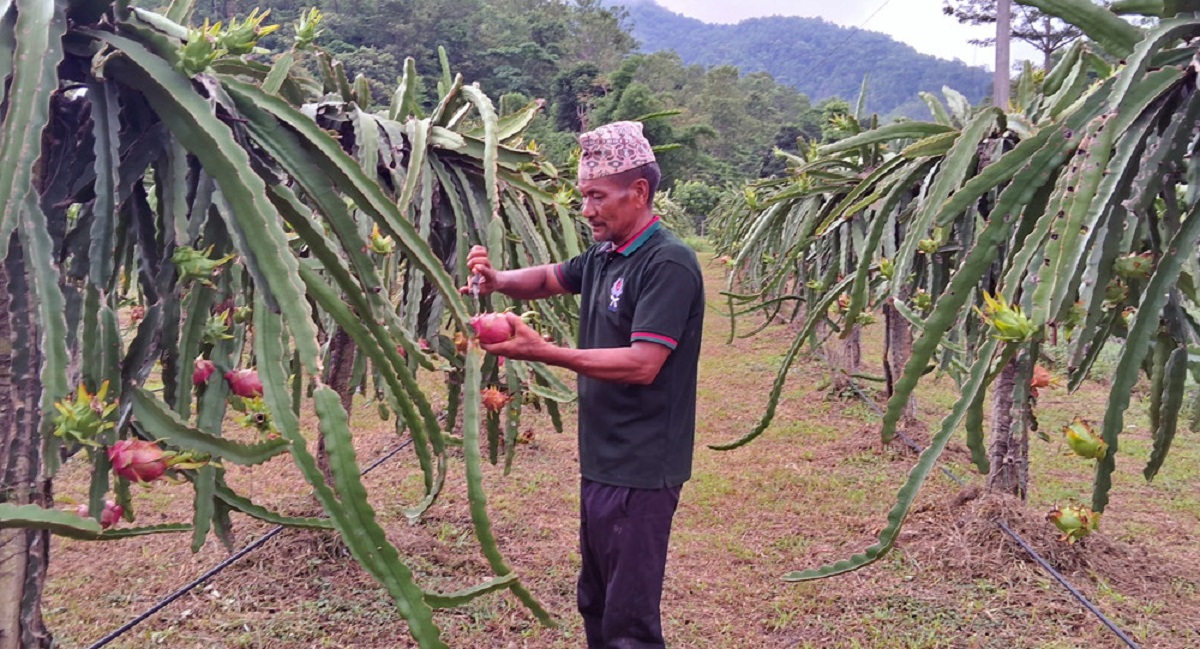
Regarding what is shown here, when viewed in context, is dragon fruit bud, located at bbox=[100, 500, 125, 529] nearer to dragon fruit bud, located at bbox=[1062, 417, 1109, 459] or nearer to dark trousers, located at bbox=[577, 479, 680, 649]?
dark trousers, located at bbox=[577, 479, 680, 649]

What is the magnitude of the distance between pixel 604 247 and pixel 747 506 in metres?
2.24

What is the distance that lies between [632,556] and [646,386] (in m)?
0.35

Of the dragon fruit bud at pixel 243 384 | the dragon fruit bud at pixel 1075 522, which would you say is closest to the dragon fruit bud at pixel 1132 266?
the dragon fruit bud at pixel 1075 522

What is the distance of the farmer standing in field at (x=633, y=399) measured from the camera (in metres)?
1.73

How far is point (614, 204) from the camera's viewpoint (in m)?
1.77

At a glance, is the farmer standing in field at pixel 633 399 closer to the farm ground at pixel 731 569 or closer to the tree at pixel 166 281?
the tree at pixel 166 281

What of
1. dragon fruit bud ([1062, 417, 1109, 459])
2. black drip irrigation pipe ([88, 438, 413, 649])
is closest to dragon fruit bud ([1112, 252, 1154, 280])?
dragon fruit bud ([1062, 417, 1109, 459])

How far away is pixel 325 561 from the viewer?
2.73 metres

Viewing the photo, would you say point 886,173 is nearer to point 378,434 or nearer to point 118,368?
point 118,368

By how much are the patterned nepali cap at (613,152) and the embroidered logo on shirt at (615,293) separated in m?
0.22

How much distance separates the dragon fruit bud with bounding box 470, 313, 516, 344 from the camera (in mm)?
1312

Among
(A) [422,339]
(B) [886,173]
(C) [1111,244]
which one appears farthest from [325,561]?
(C) [1111,244]

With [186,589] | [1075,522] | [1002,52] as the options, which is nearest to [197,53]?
[1075,522]

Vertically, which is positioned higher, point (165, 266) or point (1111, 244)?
point (1111, 244)
